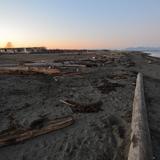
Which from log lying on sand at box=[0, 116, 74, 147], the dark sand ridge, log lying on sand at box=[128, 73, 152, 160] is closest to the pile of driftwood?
the dark sand ridge

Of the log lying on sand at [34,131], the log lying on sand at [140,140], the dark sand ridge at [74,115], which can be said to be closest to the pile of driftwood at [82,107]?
the dark sand ridge at [74,115]

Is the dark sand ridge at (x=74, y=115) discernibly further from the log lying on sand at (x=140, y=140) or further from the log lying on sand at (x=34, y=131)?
the log lying on sand at (x=140, y=140)

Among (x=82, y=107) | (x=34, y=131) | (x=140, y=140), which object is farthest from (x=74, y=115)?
(x=140, y=140)

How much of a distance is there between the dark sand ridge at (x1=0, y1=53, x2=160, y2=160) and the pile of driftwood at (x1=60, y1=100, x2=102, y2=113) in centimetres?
16

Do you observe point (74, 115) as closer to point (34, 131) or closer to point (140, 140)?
point (34, 131)

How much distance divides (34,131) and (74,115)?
1.52m

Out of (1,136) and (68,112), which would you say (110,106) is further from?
(1,136)

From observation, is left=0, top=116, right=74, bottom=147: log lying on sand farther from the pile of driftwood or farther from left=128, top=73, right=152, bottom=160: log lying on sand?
left=128, top=73, right=152, bottom=160: log lying on sand

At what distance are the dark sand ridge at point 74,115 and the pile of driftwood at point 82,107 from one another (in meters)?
0.16

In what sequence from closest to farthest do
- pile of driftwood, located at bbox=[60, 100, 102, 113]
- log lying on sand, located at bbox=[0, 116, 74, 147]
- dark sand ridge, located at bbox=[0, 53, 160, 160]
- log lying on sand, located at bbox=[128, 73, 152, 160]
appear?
log lying on sand, located at bbox=[128, 73, 152, 160], dark sand ridge, located at bbox=[0, 53, 160, 160], log lying on sand, located at bbox=[0, 116, 74, 147], pile of driftwood, located at bbox=[60, 100, 102, 113]

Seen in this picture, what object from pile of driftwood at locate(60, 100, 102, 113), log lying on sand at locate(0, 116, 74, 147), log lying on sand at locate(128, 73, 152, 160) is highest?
log lying on sand at locate(128, 73, 152, 160)

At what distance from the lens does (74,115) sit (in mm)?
6273

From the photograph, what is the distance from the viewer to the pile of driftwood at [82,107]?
666 cm

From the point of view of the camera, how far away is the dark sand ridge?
439 centimetres
